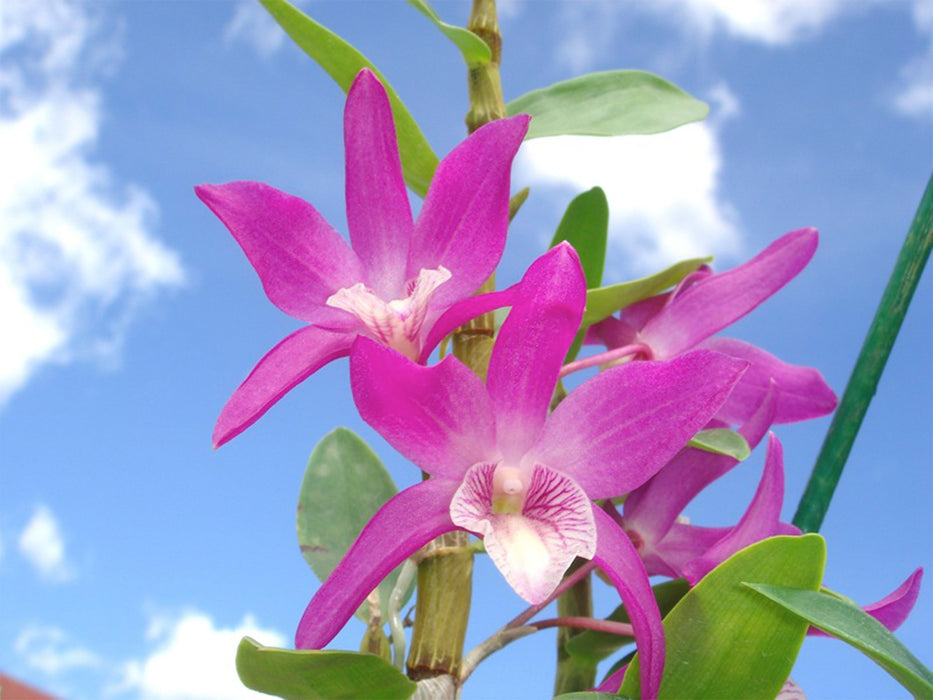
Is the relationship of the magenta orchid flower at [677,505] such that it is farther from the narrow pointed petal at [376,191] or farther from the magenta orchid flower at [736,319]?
the narrow pointed petal at [376,191]

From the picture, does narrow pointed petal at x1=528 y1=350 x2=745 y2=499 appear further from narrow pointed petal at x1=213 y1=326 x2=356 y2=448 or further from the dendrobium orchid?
narrow pointed petal at x1=213 y1=326 x2=356 y2=448

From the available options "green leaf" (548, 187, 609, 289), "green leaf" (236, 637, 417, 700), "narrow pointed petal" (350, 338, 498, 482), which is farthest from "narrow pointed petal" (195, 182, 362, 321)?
"green leaf" (548, 187, 609, 289)

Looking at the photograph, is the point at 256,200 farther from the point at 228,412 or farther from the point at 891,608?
the point at 891,608

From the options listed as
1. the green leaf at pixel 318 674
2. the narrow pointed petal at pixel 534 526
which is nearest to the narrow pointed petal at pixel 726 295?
the narrow pointed petal at pixel 534 526

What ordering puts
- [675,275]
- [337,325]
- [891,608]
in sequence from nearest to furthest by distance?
[337,325], [891,608], [675,275]

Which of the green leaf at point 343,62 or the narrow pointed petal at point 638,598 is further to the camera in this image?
the green leaf at point 343,62

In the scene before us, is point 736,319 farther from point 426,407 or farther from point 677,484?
point 426,407

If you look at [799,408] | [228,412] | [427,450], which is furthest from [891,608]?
[228,412]
